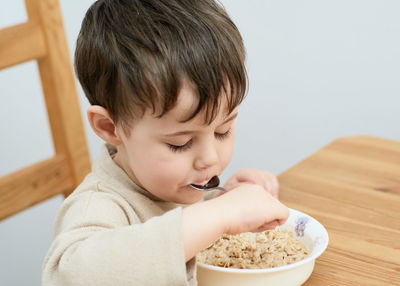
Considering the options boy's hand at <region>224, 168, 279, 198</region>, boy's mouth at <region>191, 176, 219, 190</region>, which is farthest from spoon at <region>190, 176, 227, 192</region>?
boy's hand at <region>224, 168, 279, 198</region>

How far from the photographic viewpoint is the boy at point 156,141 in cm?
71

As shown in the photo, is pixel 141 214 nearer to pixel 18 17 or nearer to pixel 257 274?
pixel 257 274

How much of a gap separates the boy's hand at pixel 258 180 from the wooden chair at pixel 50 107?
30 centimetres

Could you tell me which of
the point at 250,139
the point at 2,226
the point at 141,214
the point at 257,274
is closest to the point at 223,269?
the point at 257,274

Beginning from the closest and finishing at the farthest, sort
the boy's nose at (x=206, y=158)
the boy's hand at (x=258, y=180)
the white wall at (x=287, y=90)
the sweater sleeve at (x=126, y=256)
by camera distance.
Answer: the sweater sleeve at (x=126, y=256) → the boy's nose at (x=206, y=158) → the boy's hand at (x=258, y=180) → the white wall at (x=287, y=90)

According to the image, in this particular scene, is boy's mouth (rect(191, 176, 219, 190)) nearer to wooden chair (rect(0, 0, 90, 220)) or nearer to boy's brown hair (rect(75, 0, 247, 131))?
boy's brown hair (rect(75, 0, 247, 131))

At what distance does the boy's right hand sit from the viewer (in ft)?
2.48

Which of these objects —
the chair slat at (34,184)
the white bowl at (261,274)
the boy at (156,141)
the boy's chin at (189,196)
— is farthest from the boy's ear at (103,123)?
the chair slat at (34,184)

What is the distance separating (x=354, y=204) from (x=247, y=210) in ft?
1.12

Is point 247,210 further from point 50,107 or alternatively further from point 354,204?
point 50,107

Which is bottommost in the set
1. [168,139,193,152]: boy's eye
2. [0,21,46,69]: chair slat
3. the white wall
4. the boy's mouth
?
the white wall

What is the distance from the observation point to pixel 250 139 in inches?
93.2

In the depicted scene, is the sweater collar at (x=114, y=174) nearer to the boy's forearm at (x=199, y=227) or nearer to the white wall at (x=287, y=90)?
the boy's forearm at (x=199, y=227)

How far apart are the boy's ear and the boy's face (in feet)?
0.07
